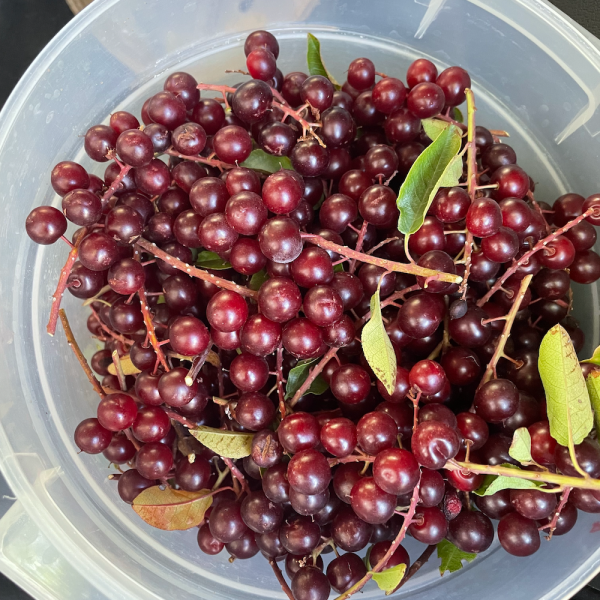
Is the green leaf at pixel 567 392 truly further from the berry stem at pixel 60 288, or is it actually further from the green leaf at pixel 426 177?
the berry stem at pixel 60 288

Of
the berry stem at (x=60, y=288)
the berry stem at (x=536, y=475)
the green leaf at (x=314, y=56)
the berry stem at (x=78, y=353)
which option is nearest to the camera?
the berry stem at (x=536, y=475)

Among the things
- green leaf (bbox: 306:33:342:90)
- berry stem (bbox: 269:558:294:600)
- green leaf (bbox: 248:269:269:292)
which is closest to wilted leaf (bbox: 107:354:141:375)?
green leaf (bbox: 248:269:269:292)

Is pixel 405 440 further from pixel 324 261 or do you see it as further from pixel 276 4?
pixel 276 4

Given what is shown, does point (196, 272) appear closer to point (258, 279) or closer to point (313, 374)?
point (258, 279)

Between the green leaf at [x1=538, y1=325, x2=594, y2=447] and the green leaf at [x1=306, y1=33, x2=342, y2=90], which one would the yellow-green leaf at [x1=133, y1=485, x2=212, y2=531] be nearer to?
the green leaf at [x1=538, y1=325, x2=594, y2=447]

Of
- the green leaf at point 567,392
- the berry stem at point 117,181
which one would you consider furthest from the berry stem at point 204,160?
the green leaf at point 567,392

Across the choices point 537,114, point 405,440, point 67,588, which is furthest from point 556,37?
point 67,588

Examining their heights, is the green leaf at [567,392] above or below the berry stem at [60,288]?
above
